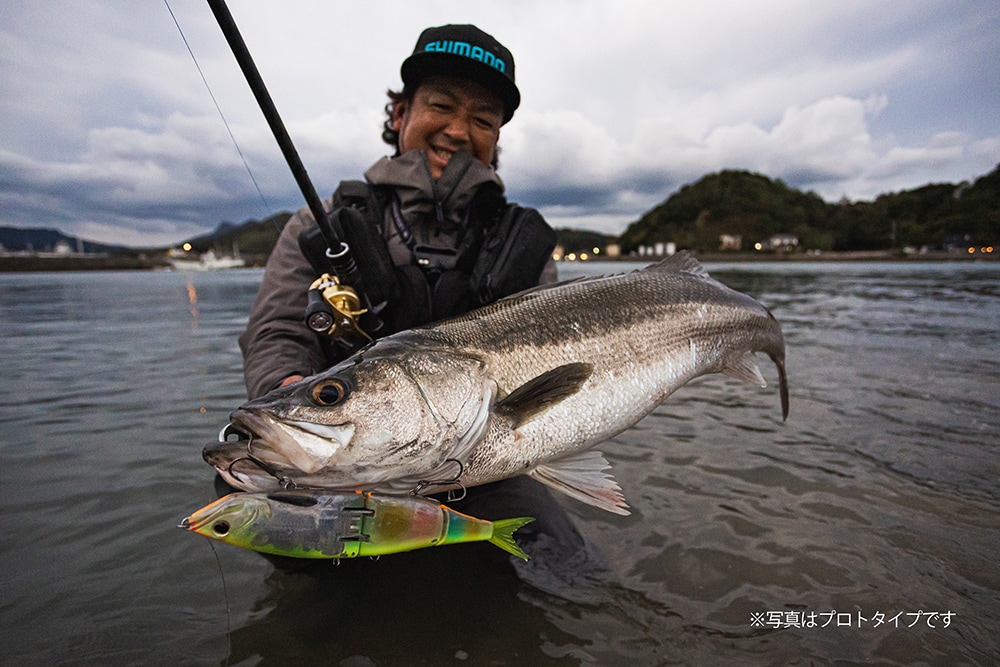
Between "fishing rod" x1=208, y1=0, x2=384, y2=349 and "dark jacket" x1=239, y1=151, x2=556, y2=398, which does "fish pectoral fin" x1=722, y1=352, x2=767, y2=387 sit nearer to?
"dark jacket" x1=239, y1=151, x2=556, y2=398

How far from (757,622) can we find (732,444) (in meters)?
2.72

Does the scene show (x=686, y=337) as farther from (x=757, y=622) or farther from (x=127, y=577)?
(x=127, y=577)

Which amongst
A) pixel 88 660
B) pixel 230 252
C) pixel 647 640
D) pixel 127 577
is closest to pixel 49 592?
pixel 127 577

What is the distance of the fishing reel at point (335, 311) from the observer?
111 inches

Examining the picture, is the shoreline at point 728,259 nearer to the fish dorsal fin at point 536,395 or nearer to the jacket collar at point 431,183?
the jacket collar at point 431,183

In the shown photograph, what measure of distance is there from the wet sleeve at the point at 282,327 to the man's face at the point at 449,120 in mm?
1020

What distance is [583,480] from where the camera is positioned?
2.49 metres

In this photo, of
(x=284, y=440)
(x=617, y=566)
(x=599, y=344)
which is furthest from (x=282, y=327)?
(x=617, y=566)

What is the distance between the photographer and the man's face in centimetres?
358

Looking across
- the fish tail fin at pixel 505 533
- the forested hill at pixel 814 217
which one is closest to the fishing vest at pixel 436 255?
the fish tail fin at pixel 505 533

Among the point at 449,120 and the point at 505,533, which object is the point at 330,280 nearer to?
the point at 449,120

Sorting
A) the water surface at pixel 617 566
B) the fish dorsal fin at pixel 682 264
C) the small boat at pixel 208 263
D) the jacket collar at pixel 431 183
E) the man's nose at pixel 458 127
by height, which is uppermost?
the small boat at pixel 208 263

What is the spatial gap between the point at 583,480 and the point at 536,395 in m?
0.52

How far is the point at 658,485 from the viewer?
427 centimetres
